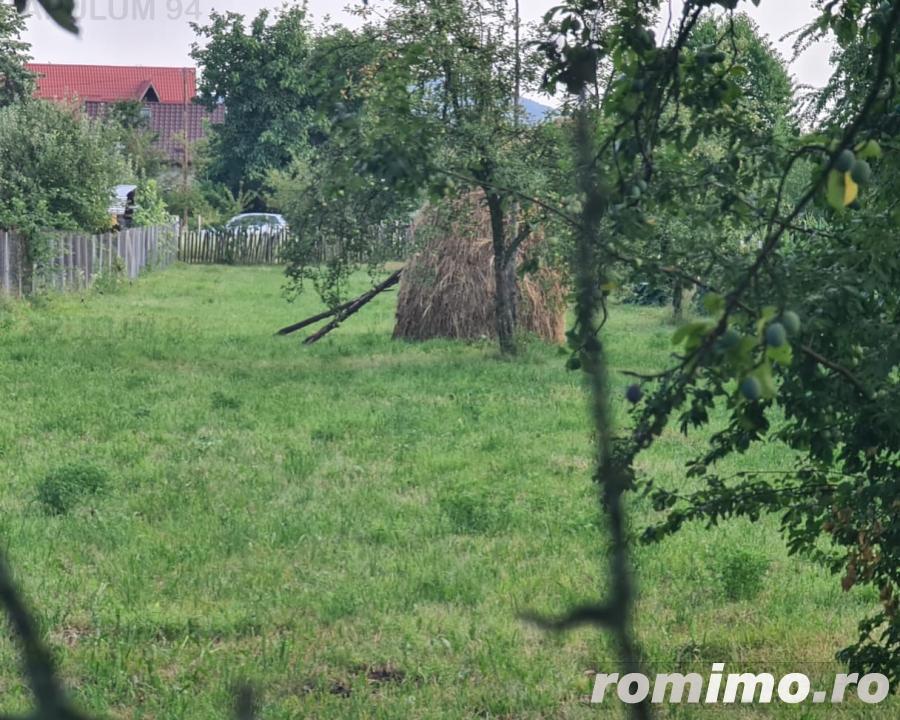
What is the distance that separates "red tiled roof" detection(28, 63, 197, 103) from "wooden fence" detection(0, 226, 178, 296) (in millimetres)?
34378

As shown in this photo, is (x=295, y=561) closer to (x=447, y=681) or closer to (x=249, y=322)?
(x=447, y=681)

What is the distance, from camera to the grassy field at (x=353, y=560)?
5113 millimetres

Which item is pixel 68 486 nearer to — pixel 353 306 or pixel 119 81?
pixel 353 306

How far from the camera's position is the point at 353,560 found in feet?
22.0

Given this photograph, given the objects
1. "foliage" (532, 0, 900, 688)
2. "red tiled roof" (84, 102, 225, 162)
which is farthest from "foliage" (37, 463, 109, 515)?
"red tiled roof" (84, 102, 225, 162)

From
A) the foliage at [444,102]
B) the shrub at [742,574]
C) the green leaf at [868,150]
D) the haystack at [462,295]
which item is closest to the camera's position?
the green leaf at [868,150]

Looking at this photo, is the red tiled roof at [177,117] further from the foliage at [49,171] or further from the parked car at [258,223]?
the foliage at [49,171]

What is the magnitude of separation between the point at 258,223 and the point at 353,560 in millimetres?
40807

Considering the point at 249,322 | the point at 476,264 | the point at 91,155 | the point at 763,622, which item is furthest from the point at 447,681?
the point at 91,155

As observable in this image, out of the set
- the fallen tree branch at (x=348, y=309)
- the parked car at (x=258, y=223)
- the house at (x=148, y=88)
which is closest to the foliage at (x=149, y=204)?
the parked car at (x=258, y=223)

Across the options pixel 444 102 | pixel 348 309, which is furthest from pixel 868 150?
pixel 348 309

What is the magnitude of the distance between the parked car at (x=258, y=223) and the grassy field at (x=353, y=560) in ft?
100

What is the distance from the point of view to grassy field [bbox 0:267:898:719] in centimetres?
511

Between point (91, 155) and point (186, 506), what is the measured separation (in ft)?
59.0
